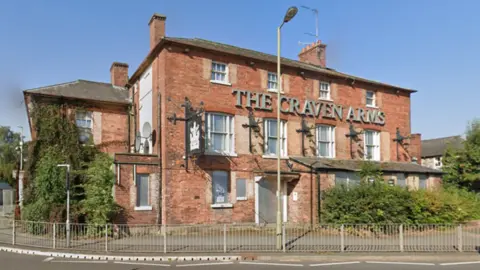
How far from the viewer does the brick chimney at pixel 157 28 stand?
2147 cm

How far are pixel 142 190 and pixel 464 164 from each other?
87.8 ft

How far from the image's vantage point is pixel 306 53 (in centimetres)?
2911

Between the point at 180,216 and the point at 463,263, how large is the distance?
11621mm

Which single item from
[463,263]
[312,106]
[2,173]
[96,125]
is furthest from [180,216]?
[2,173]

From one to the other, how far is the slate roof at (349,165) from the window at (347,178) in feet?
1.08

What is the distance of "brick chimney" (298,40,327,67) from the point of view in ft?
93.1

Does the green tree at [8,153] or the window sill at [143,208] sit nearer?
the window sill at [143,208]

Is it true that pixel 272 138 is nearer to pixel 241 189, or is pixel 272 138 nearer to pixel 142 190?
pixel 241 189

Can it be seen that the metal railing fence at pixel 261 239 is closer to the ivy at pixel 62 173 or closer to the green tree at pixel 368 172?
the ivy at pixel 62 173

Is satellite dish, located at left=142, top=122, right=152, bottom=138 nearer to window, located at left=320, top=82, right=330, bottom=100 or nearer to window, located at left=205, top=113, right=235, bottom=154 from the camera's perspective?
window, located at left=205, top=113, right=235, bottom=154

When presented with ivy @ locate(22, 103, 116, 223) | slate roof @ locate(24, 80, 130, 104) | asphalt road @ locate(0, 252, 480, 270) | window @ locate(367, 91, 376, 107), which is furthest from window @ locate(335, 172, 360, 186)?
slate roof @ locate(24, 80, 130, 104)

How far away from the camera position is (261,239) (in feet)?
50.1

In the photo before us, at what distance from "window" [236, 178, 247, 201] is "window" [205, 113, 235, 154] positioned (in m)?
1.56

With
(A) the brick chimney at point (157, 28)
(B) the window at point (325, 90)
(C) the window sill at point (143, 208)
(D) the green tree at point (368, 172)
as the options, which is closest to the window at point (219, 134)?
(C) the window sill at point (143, 208)
